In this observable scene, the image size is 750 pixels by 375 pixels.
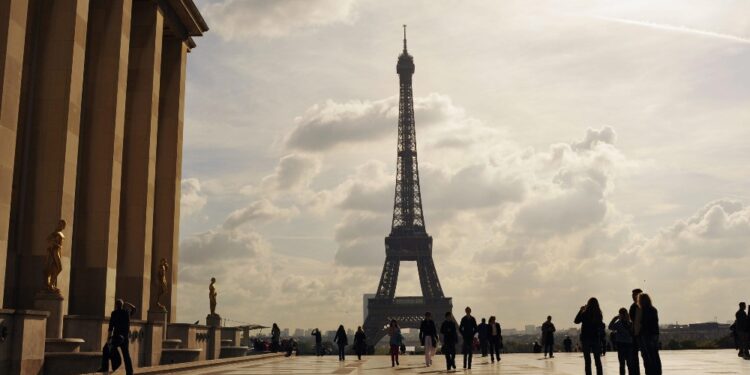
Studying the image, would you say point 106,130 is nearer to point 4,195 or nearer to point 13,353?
point 4,195

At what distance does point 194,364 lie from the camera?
92.5 ft

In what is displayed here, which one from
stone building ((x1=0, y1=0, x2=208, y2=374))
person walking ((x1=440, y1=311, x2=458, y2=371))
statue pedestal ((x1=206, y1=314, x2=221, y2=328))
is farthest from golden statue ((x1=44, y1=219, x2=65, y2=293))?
statue pedestal ((x1=206, y1=314, x2=221, y2=328))

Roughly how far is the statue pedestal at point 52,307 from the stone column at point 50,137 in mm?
2129

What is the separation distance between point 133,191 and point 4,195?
13.4 m

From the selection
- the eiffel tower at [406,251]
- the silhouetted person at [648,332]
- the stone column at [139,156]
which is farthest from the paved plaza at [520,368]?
the eiffel tower at [406,251]

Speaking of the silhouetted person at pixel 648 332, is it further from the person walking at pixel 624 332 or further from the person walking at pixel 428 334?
the person walking at pixel 428 334

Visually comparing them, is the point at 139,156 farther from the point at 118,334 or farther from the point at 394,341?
the point at 118,334


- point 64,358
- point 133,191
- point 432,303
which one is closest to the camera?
point 64,358

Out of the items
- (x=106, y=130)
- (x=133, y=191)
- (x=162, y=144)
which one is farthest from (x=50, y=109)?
(x=162, y=144)

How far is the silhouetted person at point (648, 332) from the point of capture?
17.0m

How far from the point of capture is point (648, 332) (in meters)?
17.2

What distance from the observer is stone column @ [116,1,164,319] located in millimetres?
35156

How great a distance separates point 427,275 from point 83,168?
310ft

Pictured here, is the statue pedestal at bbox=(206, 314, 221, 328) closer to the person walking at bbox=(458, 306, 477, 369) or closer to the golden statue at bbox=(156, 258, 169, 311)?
the golden statue at bbox=(156, 258, 169, 311)
